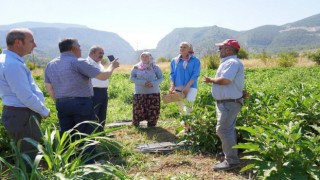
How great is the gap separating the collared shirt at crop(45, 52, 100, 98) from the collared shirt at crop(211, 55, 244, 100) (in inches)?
57.5

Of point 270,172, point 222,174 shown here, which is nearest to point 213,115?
point 222,174

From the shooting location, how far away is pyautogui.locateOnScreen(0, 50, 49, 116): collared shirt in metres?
3.20

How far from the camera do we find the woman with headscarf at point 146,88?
6.47 m

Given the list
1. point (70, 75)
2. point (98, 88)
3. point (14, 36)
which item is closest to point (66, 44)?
point (70, 75)

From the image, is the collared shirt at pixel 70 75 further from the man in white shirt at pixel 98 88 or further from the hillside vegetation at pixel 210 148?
the man in white shirt at pixel 98 88

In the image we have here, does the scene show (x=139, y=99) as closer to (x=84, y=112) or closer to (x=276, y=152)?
(x=84, y=112)

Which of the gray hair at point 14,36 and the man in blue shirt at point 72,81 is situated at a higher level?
the gray hair at point 14,36

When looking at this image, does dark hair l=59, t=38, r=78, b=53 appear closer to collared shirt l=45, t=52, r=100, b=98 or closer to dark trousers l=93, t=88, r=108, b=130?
collared shirt l=45, t=52, r=100, b=98

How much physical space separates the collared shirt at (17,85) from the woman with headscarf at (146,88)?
3187 millimetres

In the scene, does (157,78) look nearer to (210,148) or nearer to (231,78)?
(210,148)

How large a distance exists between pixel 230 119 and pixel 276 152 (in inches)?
52.2

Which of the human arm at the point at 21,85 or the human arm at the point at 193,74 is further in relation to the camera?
the human arm at the point at 193,74

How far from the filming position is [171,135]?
6168mm

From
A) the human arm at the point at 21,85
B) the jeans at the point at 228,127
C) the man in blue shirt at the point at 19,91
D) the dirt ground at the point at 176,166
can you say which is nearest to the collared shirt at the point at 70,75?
the man in blue shirt at the point at 19,91
